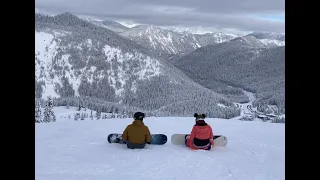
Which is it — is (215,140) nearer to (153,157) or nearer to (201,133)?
(201,133)

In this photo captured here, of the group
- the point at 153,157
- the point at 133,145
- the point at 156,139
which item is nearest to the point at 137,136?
the point at 133,145

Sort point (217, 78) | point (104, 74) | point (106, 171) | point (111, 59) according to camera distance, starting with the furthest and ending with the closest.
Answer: point (217, 78), point (111, 59), point (104, 74), point (106, 171)

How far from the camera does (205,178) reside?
531 centimetres

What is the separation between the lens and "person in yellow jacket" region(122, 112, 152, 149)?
7367 millimetres

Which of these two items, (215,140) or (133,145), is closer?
(133,145)

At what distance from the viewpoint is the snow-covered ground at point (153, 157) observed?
18.1ft

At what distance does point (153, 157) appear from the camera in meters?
6.68

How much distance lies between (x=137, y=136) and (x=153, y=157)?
2.68ft

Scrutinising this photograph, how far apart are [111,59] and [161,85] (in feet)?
79.5

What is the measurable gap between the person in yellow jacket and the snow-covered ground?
154mm

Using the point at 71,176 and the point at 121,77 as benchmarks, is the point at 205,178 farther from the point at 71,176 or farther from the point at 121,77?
the point at 121,77

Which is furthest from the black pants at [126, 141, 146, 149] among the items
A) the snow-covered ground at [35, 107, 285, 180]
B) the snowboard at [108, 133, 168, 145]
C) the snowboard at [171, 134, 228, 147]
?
the snowboard at [171, 134, 228, 147]

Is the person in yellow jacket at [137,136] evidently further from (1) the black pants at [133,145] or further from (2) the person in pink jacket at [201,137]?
(2) the person in pink jacket at [201,137]
